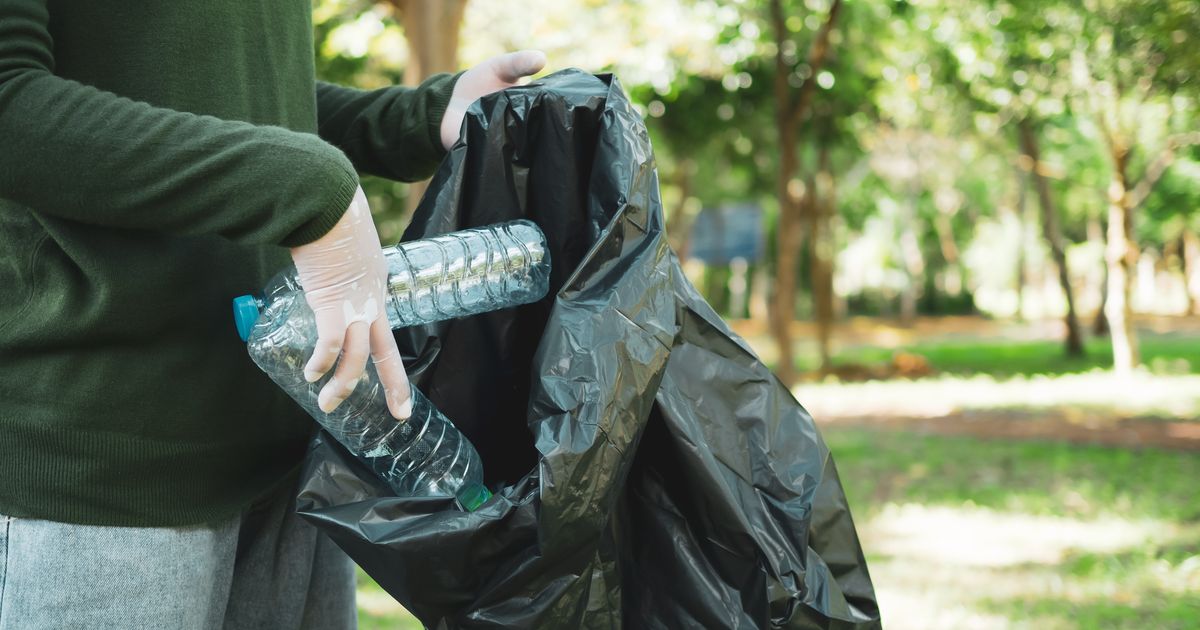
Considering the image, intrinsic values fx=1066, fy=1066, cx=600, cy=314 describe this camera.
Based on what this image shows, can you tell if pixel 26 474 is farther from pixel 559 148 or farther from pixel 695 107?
pixel 695 107

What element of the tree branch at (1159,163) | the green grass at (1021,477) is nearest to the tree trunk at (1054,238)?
the tree branch at (1159,163)

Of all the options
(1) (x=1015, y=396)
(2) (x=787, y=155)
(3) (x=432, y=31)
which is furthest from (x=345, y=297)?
(1) (x=1015, y=396)

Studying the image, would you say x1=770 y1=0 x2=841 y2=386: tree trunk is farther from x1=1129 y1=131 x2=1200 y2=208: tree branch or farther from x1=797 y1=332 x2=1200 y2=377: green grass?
x1=797 y1=332 x2=1200 y2=377: green grass

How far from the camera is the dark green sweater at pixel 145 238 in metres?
1.18

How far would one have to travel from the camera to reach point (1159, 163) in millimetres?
13922

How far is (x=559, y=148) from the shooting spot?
153 centimetres

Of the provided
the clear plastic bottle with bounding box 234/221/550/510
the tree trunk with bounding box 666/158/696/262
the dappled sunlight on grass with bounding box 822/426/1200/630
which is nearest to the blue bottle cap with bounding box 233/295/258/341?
the clear plastic bottle with bounding box 234/221/550/510

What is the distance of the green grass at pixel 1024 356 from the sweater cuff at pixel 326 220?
51.0ft

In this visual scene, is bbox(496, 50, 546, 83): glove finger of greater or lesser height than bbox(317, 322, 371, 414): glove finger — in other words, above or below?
above

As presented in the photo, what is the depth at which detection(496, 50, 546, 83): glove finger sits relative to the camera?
1.66m

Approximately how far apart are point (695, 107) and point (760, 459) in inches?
519

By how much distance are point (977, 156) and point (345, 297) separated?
22948 mm

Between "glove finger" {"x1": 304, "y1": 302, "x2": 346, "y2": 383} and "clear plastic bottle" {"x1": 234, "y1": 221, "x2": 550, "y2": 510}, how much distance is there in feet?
0.36

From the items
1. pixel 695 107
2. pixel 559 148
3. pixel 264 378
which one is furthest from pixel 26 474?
pixel 695 107
